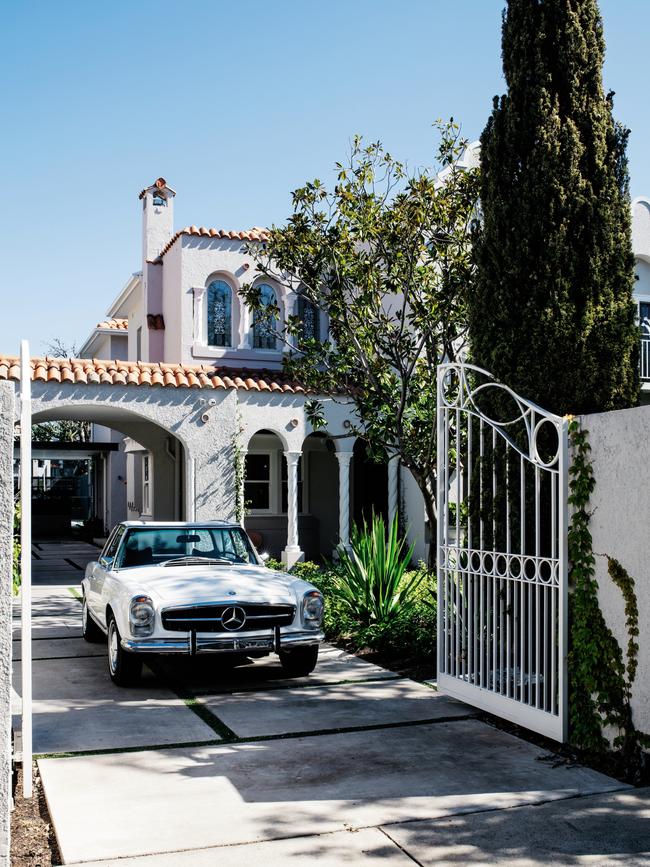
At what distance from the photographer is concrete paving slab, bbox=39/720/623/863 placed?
185 inches

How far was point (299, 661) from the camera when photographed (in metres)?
8.51

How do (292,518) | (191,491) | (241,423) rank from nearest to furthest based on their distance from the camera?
(191,491) < (241,423) < (292,518)

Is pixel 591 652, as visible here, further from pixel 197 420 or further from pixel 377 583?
pixel 197 420

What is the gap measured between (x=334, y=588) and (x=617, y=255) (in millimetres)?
6254

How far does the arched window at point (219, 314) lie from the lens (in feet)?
66.1

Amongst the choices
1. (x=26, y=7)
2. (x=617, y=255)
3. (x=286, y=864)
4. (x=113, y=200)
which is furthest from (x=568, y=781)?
(x=113, y=200)

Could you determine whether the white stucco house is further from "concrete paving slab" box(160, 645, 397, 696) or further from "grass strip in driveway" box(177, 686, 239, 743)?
"grass strip in driveway" box(177, 686, 239, 743)

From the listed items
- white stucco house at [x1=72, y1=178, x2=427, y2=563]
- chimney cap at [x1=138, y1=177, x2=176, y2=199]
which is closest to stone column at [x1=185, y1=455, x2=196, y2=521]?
white stucco house at [x1=72, y1=178, x2=427, y2=563]

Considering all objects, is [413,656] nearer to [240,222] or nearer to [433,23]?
[433,23]

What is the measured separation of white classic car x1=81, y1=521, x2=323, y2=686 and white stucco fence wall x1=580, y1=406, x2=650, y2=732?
10.4ft

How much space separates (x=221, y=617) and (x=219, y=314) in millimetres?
13214

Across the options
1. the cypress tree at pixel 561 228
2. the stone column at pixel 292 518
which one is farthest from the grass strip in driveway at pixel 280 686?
the stone column at pixel 292 518

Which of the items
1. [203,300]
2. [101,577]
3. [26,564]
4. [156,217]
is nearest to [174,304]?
[203,300]

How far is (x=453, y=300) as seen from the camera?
11.0m
